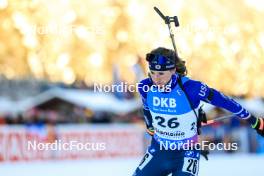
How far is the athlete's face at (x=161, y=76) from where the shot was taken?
5477mm

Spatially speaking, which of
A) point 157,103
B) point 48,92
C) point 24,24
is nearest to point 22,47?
point 24,24

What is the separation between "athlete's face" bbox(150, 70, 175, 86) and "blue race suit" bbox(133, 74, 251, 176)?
0.22ft

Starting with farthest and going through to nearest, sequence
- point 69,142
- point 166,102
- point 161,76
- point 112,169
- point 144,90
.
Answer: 1. point 69,142
2. point 112,169
3. point 144,90
4. point 166,102
5. point 161,76

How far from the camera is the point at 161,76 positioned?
216 inches

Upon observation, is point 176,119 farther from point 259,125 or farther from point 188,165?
point 259,125

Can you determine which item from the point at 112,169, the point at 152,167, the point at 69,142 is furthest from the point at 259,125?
the point at 69,142

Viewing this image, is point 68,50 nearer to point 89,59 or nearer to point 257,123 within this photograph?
point 89,59

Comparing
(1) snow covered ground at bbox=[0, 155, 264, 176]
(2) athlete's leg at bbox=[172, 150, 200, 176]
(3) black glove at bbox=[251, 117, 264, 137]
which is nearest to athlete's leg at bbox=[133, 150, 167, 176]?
(2) athlete's leg at bbox=[172, 150, 200, 176]

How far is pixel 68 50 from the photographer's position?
2798 centimetres

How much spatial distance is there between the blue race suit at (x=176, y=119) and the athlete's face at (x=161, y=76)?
66 millimetres

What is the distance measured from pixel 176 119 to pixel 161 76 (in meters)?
0.40

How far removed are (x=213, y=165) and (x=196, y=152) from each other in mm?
5252

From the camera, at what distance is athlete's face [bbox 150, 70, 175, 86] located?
5.48 metres

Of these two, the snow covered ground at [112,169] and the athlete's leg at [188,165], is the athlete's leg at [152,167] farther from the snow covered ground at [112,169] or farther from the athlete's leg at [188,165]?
the snow covered ground at [112,169]
